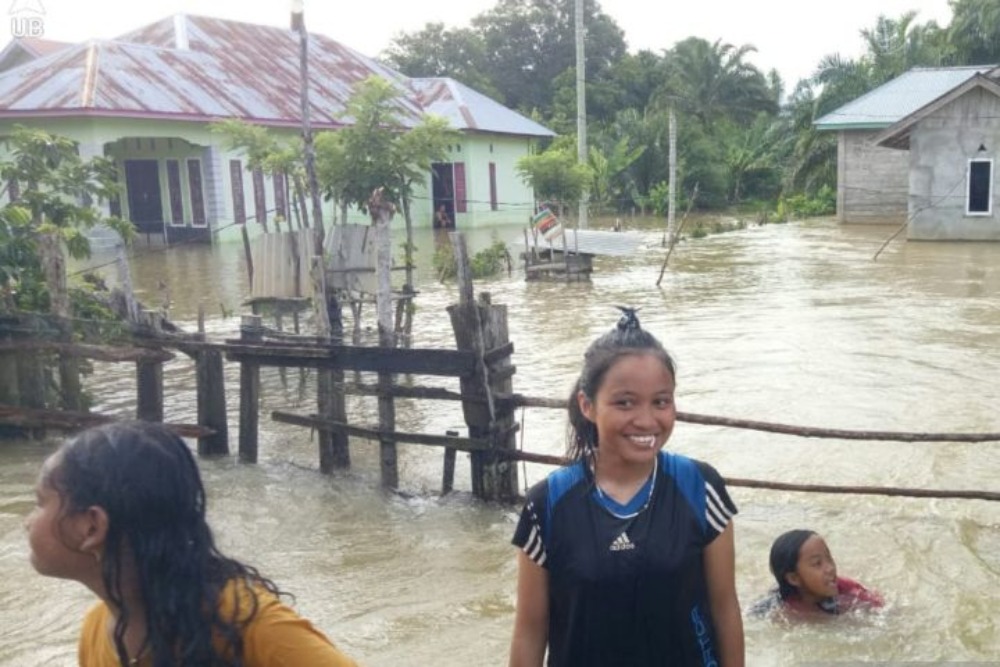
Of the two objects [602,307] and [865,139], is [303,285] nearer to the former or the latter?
[602,307]

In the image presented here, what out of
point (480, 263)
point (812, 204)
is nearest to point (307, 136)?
point (480, 263)

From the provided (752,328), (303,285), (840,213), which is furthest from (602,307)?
(840,213)

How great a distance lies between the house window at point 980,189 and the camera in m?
22.9

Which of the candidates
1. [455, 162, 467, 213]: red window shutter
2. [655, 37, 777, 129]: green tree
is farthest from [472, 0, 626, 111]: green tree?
[455, 162, 467, 213]: red window shutter

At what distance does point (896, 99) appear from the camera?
28.7 meters

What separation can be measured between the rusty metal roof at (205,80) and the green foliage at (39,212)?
10.4m

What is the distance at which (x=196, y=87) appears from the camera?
24.6 meters

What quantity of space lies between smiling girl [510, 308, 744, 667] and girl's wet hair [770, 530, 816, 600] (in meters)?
2.35

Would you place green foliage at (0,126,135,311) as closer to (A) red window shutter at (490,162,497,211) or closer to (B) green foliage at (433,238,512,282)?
(B) green foliage at (433,238,512,282)

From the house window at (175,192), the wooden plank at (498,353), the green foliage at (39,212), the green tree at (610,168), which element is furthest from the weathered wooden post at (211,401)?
the green tree at (610,168)

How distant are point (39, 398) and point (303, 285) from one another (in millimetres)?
3383

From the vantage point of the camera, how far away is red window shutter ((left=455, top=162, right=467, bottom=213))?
31750mm

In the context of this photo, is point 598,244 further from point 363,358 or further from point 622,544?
point 622,544

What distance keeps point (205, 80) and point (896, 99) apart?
19.9 meters
